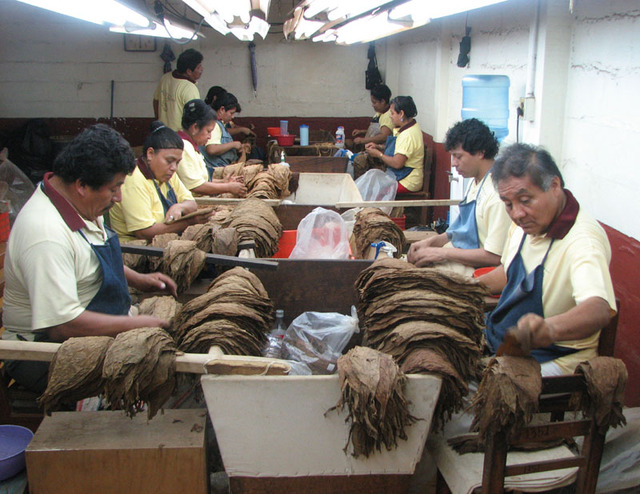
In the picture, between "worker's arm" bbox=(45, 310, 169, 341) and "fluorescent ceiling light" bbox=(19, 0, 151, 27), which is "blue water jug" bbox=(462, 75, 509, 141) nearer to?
"fluorescent ceiling light" bbox=(19, 0, 151, 27)

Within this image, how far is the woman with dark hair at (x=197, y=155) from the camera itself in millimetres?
4520

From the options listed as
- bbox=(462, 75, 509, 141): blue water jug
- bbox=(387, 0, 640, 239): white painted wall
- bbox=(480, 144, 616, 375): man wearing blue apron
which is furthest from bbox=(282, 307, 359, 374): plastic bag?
bbox=(462, 75, 509, 141): blue water jug

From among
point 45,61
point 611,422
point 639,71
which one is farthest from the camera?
point 45,61

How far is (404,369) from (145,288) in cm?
142

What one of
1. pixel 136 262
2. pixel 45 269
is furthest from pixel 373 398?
pixel 136 262

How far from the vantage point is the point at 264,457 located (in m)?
1.89

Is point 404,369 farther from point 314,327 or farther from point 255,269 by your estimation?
point 255,269

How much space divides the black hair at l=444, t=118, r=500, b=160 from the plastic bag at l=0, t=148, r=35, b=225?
5824 mm

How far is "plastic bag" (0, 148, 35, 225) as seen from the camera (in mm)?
7129

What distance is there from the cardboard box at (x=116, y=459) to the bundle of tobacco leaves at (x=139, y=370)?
0.15 metres

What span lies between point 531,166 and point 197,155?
313 centimetres

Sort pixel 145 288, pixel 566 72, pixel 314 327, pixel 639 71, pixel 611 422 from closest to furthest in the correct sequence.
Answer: pixel 611 422 → pixel 314 327 → pixel 145 288 → pixel 639 71 → pixel 566 72

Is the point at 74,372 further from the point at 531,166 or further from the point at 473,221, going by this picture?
the point at 473,221

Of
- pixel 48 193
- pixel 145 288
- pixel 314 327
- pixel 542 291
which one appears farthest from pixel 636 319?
pixel 48 193
